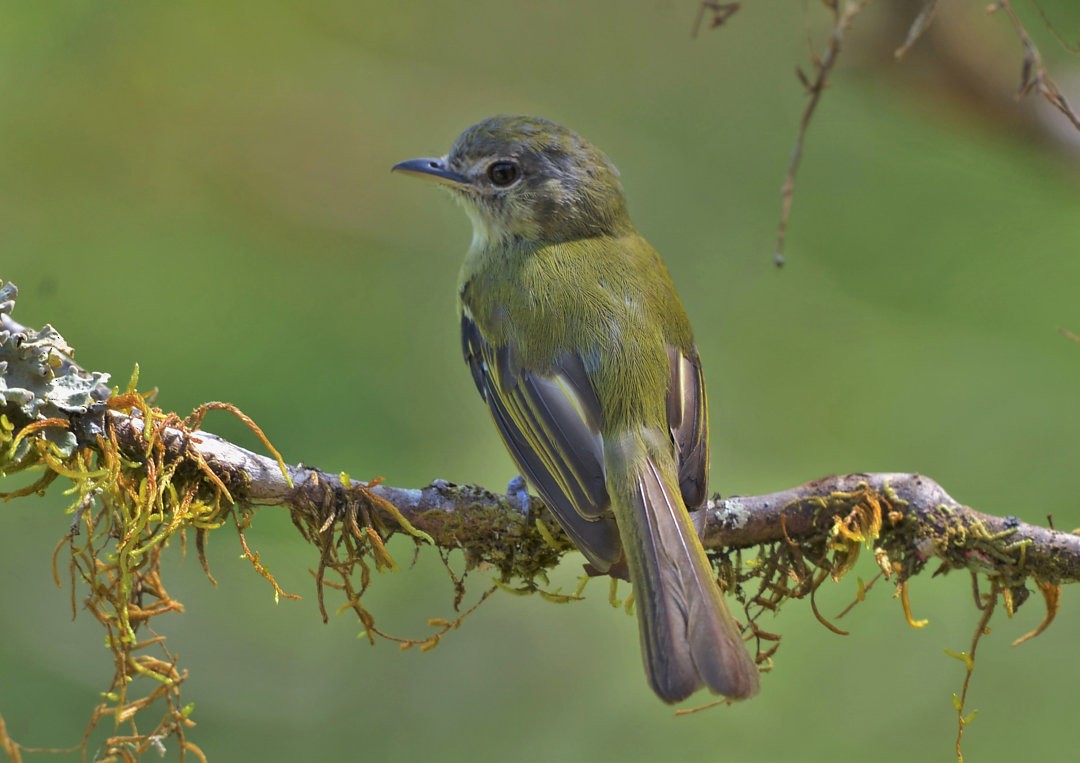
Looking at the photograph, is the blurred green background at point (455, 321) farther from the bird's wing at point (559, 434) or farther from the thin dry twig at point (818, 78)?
the thin dry twig at point (818, 78)

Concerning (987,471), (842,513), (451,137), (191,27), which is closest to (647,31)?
(451,137)

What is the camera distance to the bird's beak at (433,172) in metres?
4.79

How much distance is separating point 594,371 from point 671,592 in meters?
0.97

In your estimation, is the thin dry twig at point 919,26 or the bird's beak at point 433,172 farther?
the bird's beak at point 433,172

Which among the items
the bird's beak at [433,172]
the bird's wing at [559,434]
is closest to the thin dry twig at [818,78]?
the bird's wing at [559,434]

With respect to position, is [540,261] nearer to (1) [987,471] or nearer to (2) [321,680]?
(2) [321,680]

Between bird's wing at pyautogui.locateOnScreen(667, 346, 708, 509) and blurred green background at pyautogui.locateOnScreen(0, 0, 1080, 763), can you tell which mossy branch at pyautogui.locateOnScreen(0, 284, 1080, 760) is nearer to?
bird's wing at pyautogui.locateOnScreen(667, 346, 708, 509)

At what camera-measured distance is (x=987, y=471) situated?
5492 millimetres

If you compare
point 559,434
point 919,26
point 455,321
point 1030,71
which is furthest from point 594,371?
point 455,321

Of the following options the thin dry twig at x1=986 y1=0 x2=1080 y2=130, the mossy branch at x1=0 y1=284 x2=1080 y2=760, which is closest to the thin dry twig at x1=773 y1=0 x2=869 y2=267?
the thin dry twig at x1=986 y1=0 x2=1080 y2=130

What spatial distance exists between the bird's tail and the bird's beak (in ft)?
5.75

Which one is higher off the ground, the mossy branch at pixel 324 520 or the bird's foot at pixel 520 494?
the bird's foot at pixel 520 494

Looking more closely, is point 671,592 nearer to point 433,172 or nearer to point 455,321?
point 433,172

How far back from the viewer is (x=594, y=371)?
12.3ft
